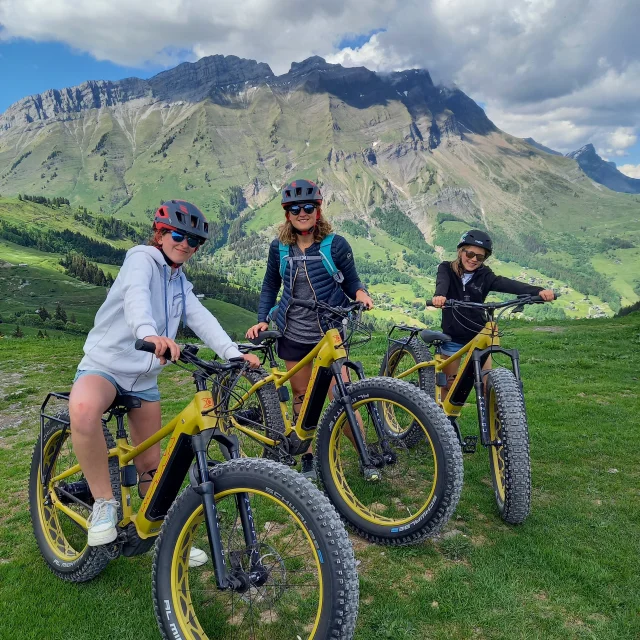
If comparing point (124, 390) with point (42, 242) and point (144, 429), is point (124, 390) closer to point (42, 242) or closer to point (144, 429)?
point (144, 429)

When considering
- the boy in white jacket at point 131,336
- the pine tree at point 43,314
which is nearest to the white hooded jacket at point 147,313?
the boy in white jacket at point 131,336

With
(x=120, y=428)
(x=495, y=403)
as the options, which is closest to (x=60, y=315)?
(x=120, y=428)

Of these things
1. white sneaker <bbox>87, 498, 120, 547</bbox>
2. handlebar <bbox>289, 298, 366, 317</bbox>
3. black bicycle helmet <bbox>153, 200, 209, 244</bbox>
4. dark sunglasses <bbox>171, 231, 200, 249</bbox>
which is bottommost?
white sneaker <bbox>87, 498, 120, 547</bbox>

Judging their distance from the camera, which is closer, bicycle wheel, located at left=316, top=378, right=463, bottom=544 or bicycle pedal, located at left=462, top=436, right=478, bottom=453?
bicycle wheel, located at left=316, top=378, right=463, bottom=544

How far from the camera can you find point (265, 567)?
3.28 metres

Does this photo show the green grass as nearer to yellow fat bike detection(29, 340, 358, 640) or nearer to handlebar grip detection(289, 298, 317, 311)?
yellow fat bike detection(29, 340, 358, 640)

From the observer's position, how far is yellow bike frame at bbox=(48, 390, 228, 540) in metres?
3.44

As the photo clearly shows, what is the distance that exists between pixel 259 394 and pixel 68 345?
61.8 ft

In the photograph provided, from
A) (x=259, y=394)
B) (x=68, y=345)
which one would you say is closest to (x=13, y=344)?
(x=68, y=345)

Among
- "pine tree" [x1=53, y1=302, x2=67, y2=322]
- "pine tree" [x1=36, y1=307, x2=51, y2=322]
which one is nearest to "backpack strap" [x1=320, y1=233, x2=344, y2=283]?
"pine tree" [x1=53, y1=302, x2=67, y2=322]

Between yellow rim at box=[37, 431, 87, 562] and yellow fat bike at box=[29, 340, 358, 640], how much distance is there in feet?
1.58

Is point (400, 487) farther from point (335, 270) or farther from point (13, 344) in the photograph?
point (13, 344)

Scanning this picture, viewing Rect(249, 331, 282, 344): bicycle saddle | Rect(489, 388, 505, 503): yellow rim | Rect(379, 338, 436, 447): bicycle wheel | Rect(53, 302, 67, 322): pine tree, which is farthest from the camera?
Rect(53, 302, 67, 322): pine tree

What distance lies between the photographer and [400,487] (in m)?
5.98
